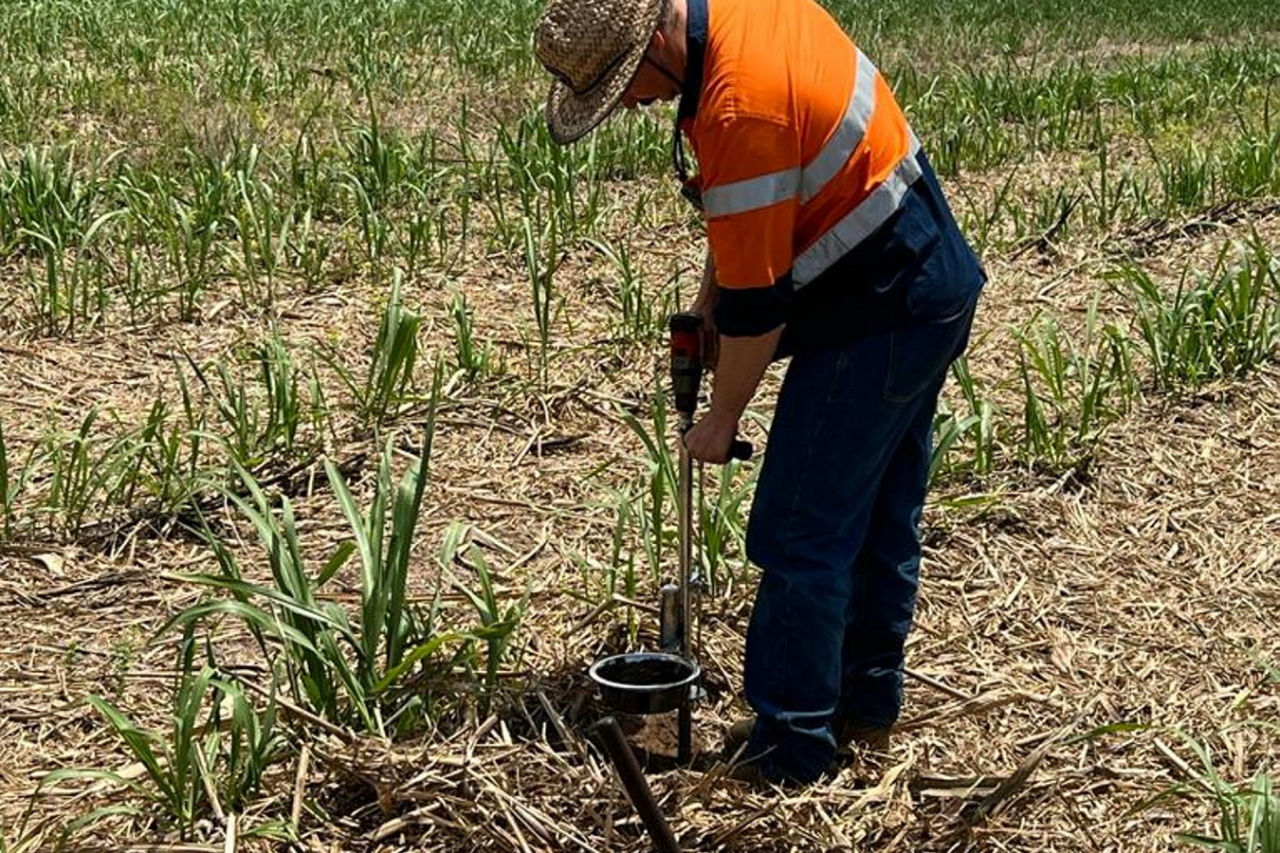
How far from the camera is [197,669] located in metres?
2.70

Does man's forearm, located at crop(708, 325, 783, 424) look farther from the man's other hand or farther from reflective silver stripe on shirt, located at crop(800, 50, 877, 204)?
reflective silver stripe on shirt, located at crop(800, 50, 877, 204)

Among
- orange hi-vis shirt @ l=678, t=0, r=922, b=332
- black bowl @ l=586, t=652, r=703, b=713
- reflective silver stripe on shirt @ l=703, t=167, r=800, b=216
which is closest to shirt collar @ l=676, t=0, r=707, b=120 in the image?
orange hi-vis shirt @ l=678, t=0, r=922, b=332

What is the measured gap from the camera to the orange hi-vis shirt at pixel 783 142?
206 centimetres

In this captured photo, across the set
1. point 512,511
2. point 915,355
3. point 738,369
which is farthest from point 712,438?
point 512,511

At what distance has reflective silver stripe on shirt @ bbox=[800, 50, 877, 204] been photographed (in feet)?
7.11

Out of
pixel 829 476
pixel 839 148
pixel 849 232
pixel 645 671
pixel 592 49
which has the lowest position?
pixel 645 671

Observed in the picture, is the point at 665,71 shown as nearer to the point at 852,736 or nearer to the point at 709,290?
the point at 709,290

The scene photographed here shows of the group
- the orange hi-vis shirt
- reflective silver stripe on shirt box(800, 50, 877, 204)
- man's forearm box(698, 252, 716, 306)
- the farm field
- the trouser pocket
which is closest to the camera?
the orange hi-vis shirt

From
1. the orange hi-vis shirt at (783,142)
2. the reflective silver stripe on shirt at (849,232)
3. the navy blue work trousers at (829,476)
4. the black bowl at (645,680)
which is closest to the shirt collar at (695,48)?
the orange hi-vis shirt at (783,142)

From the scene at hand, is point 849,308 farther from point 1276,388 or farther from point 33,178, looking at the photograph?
point 33,178

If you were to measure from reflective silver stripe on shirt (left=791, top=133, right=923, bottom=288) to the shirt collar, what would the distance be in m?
0.26

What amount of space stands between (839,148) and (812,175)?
0.05 metres

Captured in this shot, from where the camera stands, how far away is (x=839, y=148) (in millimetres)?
2172

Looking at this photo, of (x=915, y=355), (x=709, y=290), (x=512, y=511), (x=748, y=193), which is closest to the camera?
(x=748, y=193)
